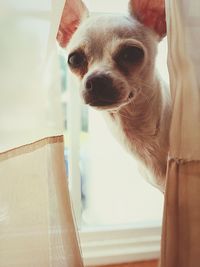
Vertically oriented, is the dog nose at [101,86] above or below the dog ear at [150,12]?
below

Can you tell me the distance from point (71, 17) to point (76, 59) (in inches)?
3.4

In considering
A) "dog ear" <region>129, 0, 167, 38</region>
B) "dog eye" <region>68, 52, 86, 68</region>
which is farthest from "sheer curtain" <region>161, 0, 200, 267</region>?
"dog eye" <region>68, 52, 86, 68</region>

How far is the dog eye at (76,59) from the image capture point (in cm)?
69

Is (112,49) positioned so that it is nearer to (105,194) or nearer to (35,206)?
(35,206)

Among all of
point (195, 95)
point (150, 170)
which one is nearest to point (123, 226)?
point (150, 170)

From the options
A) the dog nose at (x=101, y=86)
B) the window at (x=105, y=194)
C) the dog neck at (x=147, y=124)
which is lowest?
the window at (x=105, y=194)

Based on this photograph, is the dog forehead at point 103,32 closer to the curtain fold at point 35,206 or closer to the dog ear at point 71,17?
the dog ear at point 71,17

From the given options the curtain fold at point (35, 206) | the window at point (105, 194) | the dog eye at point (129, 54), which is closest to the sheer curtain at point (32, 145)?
the curtain fold at point (35, 206)

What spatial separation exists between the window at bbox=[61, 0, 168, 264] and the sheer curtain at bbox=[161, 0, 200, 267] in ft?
0.85

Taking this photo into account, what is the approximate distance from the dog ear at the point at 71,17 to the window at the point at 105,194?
0.17m

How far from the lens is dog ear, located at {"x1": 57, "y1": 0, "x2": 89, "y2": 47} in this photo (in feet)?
2.29

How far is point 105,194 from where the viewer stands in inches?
40.2

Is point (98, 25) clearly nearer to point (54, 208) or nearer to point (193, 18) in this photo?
point (193, 18)

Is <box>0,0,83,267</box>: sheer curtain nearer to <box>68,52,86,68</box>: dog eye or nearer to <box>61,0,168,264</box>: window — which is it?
<box>68,52,86,68</box>: dog eye
